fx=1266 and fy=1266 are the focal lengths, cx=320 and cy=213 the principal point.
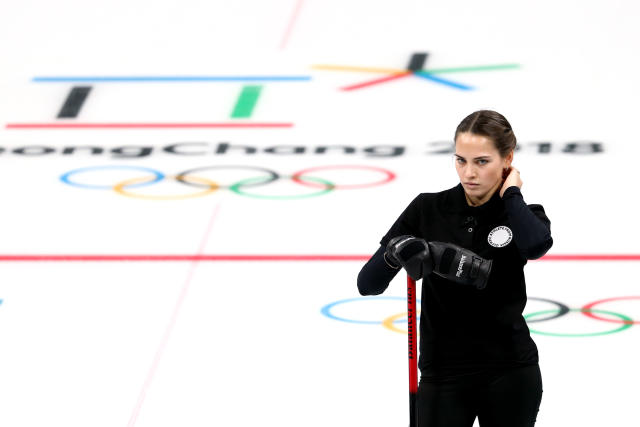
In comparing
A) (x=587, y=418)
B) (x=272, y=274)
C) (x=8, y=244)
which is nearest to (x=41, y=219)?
(x=8, y=244)

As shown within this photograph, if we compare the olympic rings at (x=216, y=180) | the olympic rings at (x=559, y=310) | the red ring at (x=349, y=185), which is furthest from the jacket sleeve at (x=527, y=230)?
the red ring at (x=349, y=185)

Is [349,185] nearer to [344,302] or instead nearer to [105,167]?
[105,167]

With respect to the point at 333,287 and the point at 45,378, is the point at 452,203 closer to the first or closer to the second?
the point at 45,378

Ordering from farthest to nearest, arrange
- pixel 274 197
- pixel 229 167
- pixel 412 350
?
pixel 229 167 < pixel 274 197 < pixel 412 350

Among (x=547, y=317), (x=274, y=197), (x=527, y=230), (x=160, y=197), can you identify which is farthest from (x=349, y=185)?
(x=527, y=230)

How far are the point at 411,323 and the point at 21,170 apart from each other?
6091 mm

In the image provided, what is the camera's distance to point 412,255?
306cm

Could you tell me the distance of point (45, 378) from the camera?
18.1 ft

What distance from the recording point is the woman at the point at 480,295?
10.4ft

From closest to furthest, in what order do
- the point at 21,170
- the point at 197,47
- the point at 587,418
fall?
the point at 587,418 < the point at 21,170 < the point at 197,47

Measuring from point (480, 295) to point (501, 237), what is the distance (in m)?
0.15

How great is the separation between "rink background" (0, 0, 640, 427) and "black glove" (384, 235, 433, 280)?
2.05 m

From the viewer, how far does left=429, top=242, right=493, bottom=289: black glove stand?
3.05m

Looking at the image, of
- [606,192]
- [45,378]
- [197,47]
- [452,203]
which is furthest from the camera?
[197,47]
